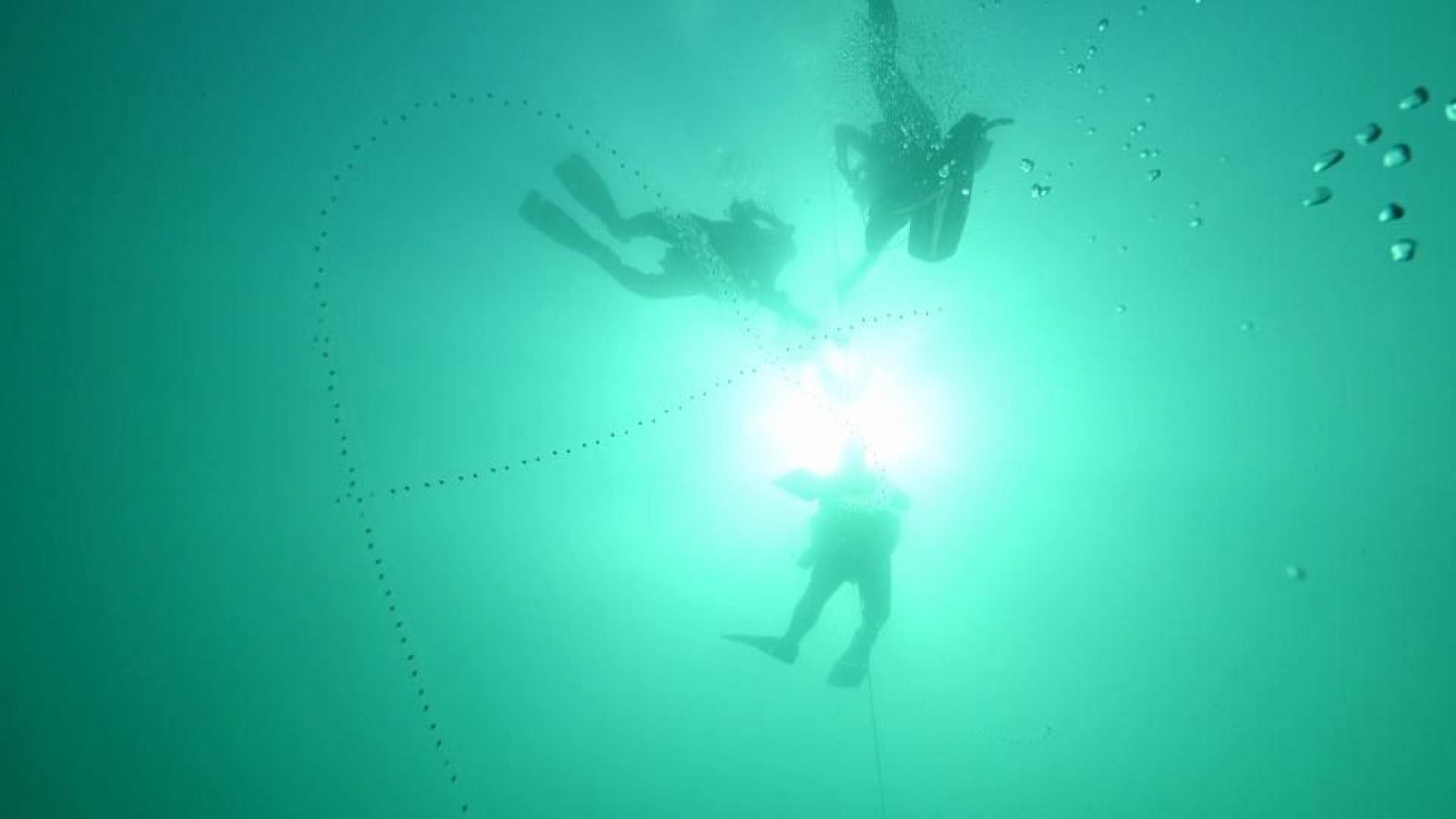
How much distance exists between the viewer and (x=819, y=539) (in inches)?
298

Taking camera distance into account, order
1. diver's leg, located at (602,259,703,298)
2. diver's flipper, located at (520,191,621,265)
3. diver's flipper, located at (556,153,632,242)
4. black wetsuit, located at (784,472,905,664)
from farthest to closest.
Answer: black wetsuit, located at (784,472,905,664) < diver's leg, located at (602,259,703,298) < diver's flipper, located at (520,191,621,265) < diver's flipper, located at (556,153,632,242)

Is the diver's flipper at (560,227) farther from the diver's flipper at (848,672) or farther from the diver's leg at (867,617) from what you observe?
the diver's flipper at (848,672)

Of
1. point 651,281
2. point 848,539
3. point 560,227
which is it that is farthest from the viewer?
point 848,539

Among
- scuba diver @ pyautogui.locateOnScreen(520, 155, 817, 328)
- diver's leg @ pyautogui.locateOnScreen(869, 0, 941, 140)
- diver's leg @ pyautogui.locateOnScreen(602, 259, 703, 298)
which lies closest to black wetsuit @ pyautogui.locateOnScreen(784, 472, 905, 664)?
scuba diver @ pyautogui.locateOnScreen(520, 155, 817, 328)

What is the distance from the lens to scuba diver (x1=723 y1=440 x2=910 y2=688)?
7.45m

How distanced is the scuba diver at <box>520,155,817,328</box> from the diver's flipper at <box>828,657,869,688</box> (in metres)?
5.34

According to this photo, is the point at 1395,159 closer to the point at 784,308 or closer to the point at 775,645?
the point at 784,308

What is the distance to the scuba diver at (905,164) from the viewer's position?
465cm

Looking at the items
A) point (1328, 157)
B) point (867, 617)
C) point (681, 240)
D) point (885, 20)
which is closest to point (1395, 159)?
point (1328, 157)

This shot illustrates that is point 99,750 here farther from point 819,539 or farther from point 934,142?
point 934,142

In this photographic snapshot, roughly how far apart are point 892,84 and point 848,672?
7386mm

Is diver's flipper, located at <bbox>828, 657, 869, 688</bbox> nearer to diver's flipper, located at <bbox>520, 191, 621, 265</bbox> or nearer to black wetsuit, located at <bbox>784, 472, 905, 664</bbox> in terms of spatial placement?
black wetsuit, located at <bbox>784, 472, 905, 664</bbox>

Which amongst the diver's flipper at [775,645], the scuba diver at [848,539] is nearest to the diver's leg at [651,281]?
the scuba diver at [848,539]

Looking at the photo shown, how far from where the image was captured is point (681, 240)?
5.82 m
